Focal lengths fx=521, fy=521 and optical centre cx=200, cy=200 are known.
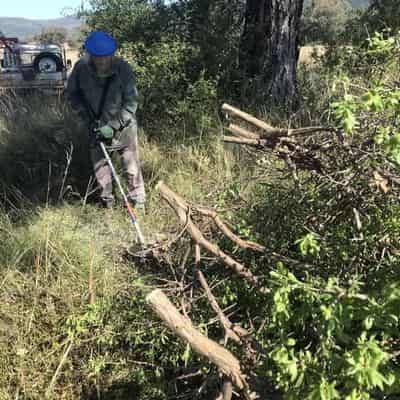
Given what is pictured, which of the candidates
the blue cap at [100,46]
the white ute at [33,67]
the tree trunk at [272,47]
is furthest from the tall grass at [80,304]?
the white ute at [33,67]

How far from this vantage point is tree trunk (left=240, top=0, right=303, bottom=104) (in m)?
6.09

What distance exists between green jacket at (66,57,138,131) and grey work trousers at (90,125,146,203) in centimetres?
20

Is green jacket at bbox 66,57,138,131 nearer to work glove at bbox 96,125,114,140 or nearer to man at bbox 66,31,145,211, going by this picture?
man at bbox 66,31,145,211

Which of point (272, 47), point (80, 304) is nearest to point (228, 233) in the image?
point (80, 304)

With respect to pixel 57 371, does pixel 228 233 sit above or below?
above

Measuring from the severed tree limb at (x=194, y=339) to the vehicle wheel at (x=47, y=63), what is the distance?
37.7 feet

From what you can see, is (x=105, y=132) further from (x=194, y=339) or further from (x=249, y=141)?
(x=194, y=339)

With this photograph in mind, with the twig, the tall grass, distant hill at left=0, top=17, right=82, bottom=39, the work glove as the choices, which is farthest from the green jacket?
distant hill at left=0, top=17, right=82, bottom=39

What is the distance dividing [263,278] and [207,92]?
400 centimetres

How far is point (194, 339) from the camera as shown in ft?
6.51

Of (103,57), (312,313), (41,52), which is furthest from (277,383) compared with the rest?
(41,52)

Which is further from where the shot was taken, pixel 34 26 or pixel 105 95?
pixel 34 26

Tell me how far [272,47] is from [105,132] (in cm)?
263

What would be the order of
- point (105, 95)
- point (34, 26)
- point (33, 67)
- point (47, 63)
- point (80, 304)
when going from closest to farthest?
point (80, 304), point (105, 95), point (33, 67), point (47, 63), point (34, 26)
